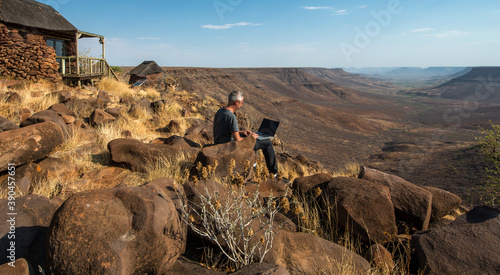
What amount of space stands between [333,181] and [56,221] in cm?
285

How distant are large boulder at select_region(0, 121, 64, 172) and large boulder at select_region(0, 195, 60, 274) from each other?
1173 millimetres

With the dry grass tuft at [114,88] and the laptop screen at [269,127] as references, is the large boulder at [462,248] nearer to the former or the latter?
the laptop screen at [269,127]

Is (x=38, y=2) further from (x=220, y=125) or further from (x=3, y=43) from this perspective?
(x=220, y=125)

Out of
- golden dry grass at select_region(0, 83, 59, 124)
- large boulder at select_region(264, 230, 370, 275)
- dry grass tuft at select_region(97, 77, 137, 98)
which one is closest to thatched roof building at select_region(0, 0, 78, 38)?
dry grass tuft at select_region(97, 77, 137, 98)

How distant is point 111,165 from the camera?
4.66 meters

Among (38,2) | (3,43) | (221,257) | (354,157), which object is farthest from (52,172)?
(354,157)

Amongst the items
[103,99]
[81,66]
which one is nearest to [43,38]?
[81,66]

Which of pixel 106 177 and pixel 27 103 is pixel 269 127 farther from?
pixel 27 103

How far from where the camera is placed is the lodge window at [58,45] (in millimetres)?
12953

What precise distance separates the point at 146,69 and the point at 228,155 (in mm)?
15812

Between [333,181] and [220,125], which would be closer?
[333,181]

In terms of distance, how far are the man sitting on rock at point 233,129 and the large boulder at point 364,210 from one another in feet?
5.07

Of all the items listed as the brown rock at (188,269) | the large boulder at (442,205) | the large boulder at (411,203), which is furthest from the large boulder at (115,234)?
the large boulder at (442,205)

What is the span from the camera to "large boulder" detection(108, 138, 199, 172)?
4516mm
